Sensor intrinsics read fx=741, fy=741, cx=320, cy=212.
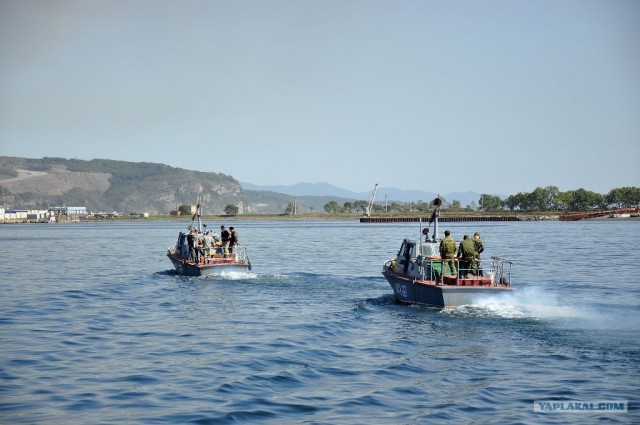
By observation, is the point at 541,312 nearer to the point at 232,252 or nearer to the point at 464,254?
the point at 464,254

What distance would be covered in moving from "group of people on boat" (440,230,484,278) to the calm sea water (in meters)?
2.04

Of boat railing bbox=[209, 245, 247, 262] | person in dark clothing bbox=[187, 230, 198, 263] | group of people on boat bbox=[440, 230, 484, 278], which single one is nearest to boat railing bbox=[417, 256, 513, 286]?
group of people on boat bbox=[440, 230, 484, 278]

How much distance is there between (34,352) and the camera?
25.7 meters

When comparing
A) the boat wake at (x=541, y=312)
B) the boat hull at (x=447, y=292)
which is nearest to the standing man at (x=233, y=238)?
the boat hull at (x=447, y=292)

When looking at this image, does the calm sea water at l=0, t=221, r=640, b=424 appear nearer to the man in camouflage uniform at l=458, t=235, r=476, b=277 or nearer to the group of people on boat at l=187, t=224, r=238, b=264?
the man in camouflage uniform at l=458, t=235, r=476, b=277

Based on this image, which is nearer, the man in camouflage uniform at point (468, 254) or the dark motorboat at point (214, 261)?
the man in camouflage uniform at point (468, 254)

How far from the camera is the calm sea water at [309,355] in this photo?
18.4m

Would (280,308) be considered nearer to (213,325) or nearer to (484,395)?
(213,325)

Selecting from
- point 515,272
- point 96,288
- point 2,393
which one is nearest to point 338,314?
point 2,393

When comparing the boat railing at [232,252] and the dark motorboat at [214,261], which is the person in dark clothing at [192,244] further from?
the boat railing at [232,252]

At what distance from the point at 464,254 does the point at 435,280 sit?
1969 mm

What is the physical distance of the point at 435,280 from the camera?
1356 inches

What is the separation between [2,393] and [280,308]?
57.9 feet

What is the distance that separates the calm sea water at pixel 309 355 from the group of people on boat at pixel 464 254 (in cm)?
204
